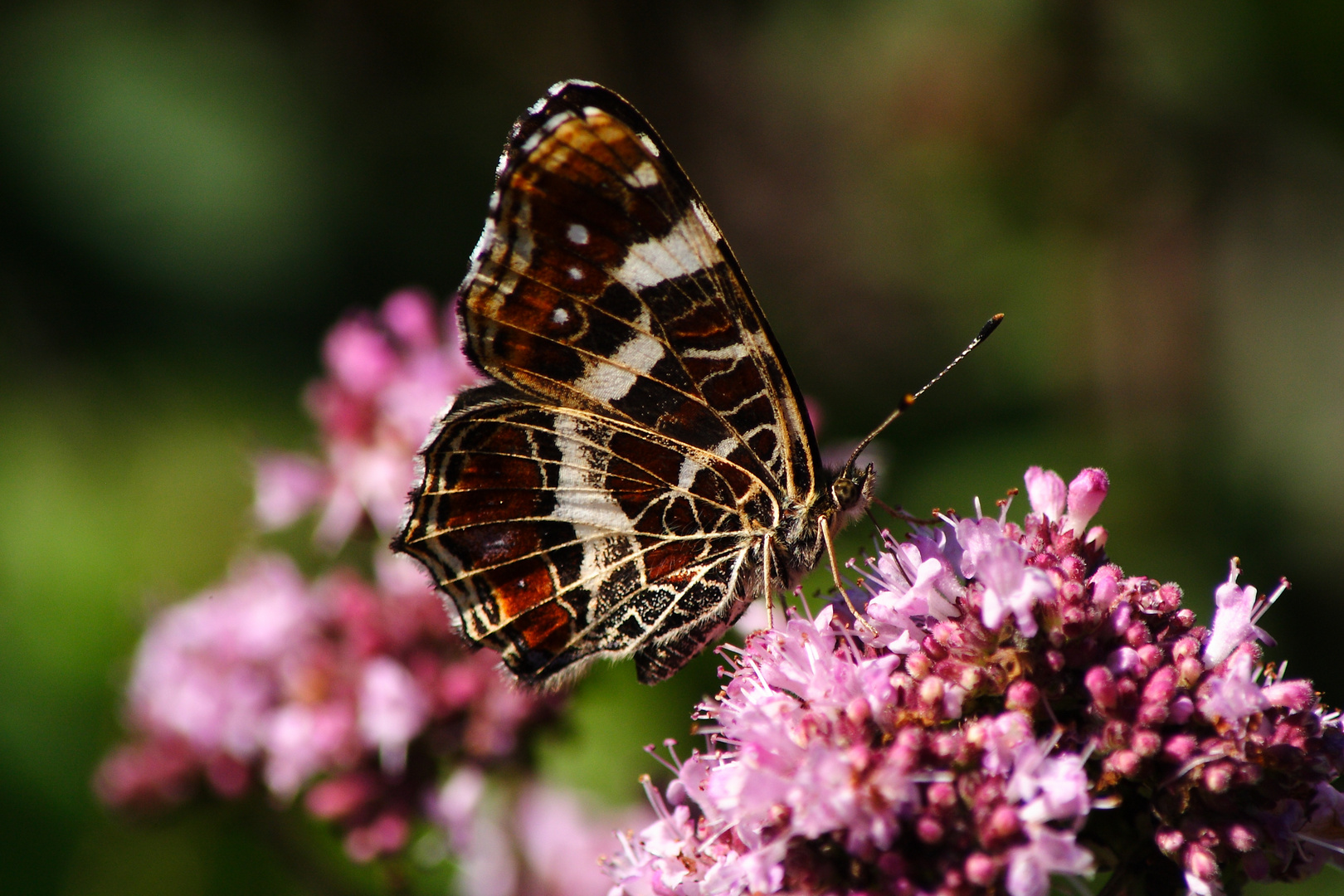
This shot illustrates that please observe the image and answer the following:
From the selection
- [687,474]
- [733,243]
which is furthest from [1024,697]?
[733,243]

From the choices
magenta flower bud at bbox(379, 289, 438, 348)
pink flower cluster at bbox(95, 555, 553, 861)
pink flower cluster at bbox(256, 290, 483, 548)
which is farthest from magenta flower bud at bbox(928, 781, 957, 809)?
magenta flower bud at bbox(379, 289, 438, 348)

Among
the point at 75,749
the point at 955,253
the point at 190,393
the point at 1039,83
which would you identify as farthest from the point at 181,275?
the point at 1039,83

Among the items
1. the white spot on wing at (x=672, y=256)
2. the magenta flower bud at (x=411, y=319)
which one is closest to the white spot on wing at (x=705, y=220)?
the white spot on wing at (x=672, y=256)

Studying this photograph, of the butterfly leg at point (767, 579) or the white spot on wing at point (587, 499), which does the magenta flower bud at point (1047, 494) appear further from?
the white spot on wing at point (587, 499)

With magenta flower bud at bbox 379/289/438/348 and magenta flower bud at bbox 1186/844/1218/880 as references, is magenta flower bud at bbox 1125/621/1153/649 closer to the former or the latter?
magenta flower bud at bbox 1186/844/1218/880

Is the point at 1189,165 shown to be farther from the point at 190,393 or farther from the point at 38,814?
the point at 38,814

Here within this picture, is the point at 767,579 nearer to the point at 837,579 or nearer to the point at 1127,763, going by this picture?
the point at 837,579
